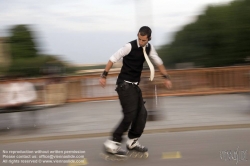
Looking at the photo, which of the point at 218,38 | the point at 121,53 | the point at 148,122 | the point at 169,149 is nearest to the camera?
the point at 121,53

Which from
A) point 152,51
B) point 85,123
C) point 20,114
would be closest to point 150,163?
point 152,51

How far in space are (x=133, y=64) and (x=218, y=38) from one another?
11.2 meters

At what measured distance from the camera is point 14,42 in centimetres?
2520

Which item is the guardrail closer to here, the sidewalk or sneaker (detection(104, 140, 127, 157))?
the sidewalk

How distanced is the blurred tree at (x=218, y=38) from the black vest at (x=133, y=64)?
10.7m

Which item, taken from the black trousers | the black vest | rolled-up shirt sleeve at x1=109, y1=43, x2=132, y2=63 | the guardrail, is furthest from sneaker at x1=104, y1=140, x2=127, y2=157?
the guardrail

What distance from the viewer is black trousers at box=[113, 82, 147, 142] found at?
5.44 meters

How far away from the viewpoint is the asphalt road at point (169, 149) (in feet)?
18.1

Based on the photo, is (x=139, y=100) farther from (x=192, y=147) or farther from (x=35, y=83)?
(x=35, y=83)

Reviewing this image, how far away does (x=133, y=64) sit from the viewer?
18.0ft

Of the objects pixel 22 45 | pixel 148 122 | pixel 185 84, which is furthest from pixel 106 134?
pixel 22 45

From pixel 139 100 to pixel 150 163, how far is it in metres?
0.85

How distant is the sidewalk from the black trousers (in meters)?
1.85

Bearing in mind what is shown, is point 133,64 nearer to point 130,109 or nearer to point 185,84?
point 130,109
